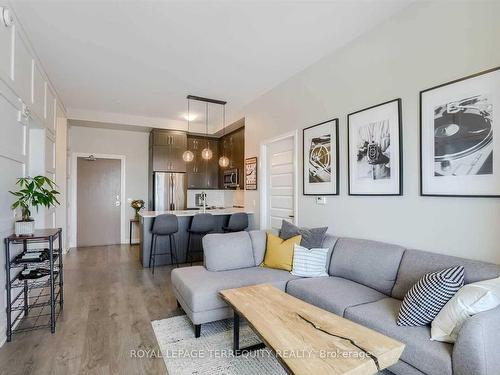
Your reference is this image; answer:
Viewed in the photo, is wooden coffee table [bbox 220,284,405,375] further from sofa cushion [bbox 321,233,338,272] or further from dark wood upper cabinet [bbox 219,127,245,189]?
dark wood upper cabinet [bbox 219,127,245,189]

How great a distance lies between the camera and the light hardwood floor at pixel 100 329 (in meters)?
1.95

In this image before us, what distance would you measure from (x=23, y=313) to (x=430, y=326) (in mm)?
3525

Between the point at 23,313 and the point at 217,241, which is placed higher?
the point at 217,241

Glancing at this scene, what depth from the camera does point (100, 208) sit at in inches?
247

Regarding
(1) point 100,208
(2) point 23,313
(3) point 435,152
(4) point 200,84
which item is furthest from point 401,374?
(1) point 100,208

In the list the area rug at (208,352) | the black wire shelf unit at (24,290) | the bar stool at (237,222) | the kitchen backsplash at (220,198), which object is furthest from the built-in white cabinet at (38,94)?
the kitchen backsplash at (220,198)

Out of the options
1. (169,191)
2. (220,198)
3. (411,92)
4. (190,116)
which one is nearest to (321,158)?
(411,92)

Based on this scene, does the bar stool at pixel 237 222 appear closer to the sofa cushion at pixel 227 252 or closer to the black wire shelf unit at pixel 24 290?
the sofa cushion at pixel 227 252

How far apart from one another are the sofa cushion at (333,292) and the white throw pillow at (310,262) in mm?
128

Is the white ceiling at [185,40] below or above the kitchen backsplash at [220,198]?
above

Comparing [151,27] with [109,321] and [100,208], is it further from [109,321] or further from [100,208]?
[100,208]

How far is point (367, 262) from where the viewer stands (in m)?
2.45

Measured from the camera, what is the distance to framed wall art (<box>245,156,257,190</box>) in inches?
193

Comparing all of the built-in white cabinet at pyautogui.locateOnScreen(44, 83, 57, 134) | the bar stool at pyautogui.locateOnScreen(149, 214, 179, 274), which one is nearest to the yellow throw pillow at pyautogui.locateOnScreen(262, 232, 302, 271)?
the bar stool at pyautogui.locateOnScreen(149, 214, 179, 274)
